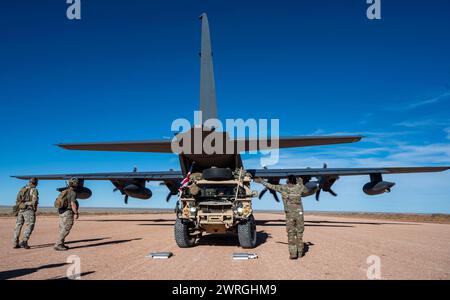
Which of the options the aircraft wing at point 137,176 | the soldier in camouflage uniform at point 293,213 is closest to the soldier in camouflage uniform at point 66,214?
the soldier in camouflage uniform at point 293,213

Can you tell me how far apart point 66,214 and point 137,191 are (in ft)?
35.3

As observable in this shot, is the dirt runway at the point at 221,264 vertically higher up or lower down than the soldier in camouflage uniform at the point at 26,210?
lower down

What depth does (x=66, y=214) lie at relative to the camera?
8922 millimetres

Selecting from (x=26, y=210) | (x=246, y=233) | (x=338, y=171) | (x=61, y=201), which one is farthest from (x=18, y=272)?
(x=338, y=171)

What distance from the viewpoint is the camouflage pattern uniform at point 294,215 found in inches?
299

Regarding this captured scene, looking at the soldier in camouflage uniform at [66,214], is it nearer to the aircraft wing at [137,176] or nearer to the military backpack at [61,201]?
the military backpack at [61,201]

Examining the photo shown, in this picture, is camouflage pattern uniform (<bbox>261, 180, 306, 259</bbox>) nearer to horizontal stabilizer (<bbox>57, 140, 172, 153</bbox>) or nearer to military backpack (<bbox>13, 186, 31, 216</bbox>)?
horizontal stabilizer (<bbox>57, 140, 172, 153</bbox>)

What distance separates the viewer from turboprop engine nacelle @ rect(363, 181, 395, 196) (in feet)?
60.9

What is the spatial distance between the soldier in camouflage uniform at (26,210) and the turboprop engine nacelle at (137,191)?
32.5 ft

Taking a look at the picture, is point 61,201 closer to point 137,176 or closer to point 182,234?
point 182,234

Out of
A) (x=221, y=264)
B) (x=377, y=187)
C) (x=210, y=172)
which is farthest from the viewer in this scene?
(x=377, y=187)
